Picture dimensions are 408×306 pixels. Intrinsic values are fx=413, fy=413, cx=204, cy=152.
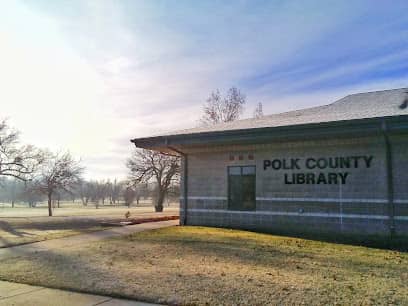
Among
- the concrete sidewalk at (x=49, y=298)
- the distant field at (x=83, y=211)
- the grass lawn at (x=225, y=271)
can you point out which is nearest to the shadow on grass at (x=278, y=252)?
the grass lawn at (x=225, y=271)

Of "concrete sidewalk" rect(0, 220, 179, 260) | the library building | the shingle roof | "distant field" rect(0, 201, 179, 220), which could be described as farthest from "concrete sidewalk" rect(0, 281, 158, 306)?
"distant field" rect(0, 201, 179, 220)

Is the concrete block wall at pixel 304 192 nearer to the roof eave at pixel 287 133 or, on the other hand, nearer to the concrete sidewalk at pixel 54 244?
the roof eave at pixel 287 133

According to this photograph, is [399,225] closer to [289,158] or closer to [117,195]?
[289,158]

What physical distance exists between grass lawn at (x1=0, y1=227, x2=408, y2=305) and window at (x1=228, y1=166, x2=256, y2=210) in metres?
4.06

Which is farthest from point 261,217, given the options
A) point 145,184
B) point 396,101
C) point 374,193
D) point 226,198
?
point 145,184

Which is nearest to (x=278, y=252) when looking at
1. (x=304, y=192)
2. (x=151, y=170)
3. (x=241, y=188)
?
(x=304, y=192)

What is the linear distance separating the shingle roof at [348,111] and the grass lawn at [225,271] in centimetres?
438

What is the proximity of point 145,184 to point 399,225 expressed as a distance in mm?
40903

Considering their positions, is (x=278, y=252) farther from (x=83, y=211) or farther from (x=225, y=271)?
(x=83, y=211)

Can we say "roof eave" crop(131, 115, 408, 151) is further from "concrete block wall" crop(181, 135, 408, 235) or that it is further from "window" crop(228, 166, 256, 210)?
"window" crop(228, 166, 256, 210)

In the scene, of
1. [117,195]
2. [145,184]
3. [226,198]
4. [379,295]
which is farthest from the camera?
[117,195]

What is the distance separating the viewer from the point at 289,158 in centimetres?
1509

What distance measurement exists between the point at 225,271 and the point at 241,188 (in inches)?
342

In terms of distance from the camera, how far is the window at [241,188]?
52.4 feet
